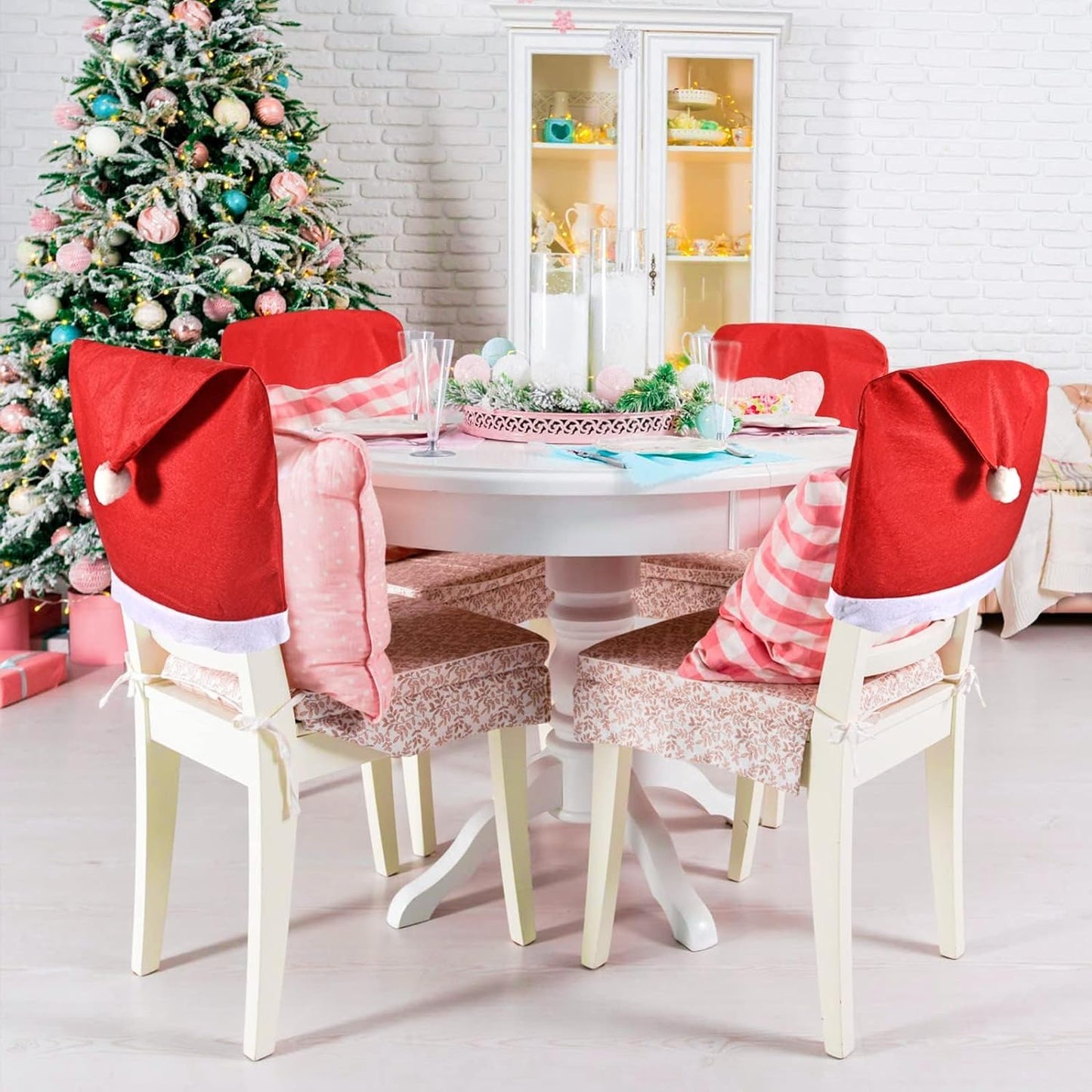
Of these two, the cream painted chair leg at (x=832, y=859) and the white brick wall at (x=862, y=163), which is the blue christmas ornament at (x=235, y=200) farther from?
the cream painted chair leg at (x=832, y=859)

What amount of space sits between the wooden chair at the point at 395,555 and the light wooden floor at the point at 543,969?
0.19 m

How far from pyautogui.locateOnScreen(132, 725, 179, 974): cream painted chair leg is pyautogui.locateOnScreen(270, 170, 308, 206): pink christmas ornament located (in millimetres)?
2195

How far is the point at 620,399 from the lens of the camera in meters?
2.03

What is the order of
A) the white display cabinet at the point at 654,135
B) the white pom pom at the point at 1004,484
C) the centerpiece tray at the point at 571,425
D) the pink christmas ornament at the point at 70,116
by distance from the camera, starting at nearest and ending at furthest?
the white pom pom at the point at 1004,484, the centerpiece tray at the point at 571,425, the pink christmas ornament at the point at 70,116, the white display cabinet at the point at 654,135

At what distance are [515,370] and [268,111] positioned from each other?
2.00 meters

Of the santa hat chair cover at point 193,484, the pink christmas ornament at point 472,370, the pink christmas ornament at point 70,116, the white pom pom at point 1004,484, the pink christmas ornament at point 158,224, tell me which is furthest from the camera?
the pink christmas ornament at point 70,116

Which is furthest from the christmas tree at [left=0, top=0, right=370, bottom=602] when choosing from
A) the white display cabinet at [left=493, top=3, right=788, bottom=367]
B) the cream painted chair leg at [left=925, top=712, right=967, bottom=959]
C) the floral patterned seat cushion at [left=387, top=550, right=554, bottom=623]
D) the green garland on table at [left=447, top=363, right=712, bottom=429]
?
the cream painted chair leg at [left=925, top=712, right=967, bottom=959]

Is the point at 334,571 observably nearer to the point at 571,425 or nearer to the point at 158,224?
the point at 571,425

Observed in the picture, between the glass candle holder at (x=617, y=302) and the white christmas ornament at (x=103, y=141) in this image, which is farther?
the white christmas ornament at (x=103, y=141)

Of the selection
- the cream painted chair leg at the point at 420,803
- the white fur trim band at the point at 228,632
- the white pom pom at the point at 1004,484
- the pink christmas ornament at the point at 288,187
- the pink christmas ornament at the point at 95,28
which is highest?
the pink christmas ornament at the point at 95,28

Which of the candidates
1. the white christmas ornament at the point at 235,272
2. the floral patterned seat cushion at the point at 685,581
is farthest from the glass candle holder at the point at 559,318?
the white christmas ornament at the point at 235,272

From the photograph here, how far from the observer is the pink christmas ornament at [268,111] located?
364 cm

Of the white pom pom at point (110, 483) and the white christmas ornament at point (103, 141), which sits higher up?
the white christmas ornament at point (103, 141)

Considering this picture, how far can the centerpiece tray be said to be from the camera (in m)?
1.99
